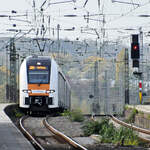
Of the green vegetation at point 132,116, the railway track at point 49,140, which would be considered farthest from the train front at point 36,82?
the railway track at point 49,140

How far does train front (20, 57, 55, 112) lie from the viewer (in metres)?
27.7

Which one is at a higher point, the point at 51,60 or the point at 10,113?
the point at 51,60

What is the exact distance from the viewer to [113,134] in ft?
54.3

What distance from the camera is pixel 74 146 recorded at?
46.1 ft

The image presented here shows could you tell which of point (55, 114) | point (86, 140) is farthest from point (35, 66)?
point (86, 140)

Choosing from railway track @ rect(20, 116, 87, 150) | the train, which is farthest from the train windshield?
railway track @ rect(20, 116, 87, 150)

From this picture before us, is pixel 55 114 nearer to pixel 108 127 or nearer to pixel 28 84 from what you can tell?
pixel 28 84

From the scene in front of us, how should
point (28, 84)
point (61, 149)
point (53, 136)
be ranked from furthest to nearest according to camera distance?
point (28, 84) → point (53, 136) → point (61, 149)

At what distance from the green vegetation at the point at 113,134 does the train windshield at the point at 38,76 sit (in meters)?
9.02

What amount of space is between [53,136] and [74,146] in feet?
12.1

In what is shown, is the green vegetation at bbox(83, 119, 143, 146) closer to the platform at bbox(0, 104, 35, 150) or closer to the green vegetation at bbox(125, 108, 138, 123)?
the platform at bbox(0, 104, 35, 150)

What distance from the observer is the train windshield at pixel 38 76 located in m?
27.7

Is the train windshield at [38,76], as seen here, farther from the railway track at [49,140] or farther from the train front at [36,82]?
the railway track at [49,140]

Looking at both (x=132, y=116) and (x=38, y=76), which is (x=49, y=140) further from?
(x=132, y=116)
